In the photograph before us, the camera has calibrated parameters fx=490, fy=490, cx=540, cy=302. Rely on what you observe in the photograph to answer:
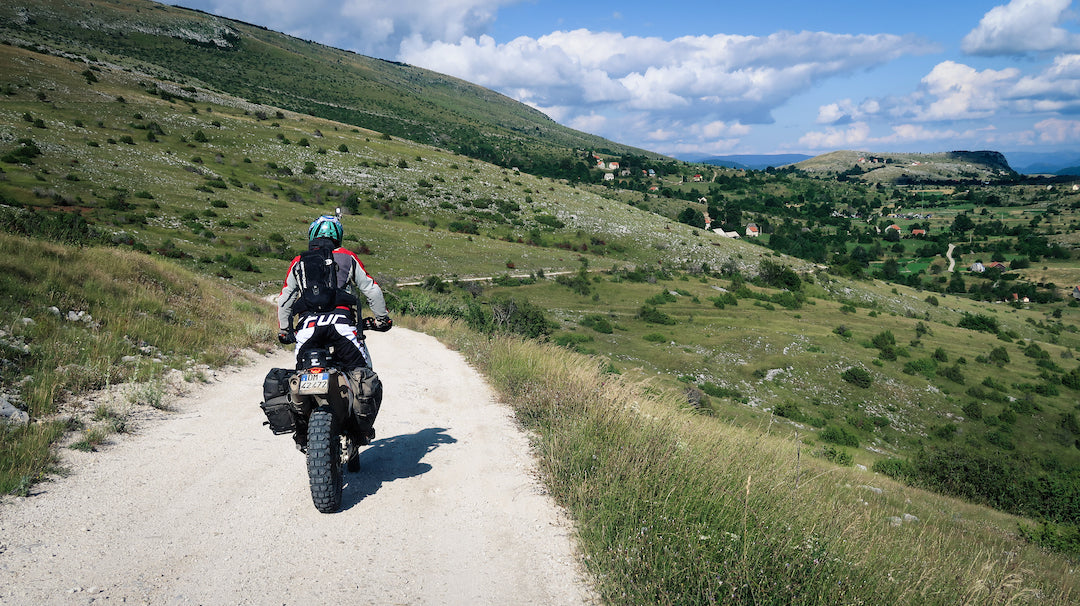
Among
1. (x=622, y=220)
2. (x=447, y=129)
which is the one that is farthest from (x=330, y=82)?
(x=622, y=220)

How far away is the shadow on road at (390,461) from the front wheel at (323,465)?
0.98ft

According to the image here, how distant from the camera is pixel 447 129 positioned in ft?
527

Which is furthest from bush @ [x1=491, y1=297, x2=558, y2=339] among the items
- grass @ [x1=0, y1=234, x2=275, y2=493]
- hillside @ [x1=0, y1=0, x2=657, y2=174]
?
hillside @ [x1=0, y1=0, x2=657, y2=174]

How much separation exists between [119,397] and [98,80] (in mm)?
79832

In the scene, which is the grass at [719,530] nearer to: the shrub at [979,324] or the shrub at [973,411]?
the shrub at [973,411]

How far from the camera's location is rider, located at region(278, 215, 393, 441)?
515cm

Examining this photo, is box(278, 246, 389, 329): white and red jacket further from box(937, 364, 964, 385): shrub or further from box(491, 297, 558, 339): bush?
box(937, 364, 964, 385): shrub

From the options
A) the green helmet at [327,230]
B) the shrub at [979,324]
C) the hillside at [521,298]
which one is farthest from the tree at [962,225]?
the green helmet at [327,230]

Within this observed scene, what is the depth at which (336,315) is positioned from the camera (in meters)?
5.20

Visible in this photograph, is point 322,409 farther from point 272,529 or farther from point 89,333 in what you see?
point 89,333

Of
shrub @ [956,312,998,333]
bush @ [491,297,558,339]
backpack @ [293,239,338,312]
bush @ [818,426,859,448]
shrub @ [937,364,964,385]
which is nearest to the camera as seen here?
backpack @ [293,239,338,312]

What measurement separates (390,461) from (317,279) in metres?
2.65

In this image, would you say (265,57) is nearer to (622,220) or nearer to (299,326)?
(622,220)

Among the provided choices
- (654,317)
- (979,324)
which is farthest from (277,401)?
(979,324)
